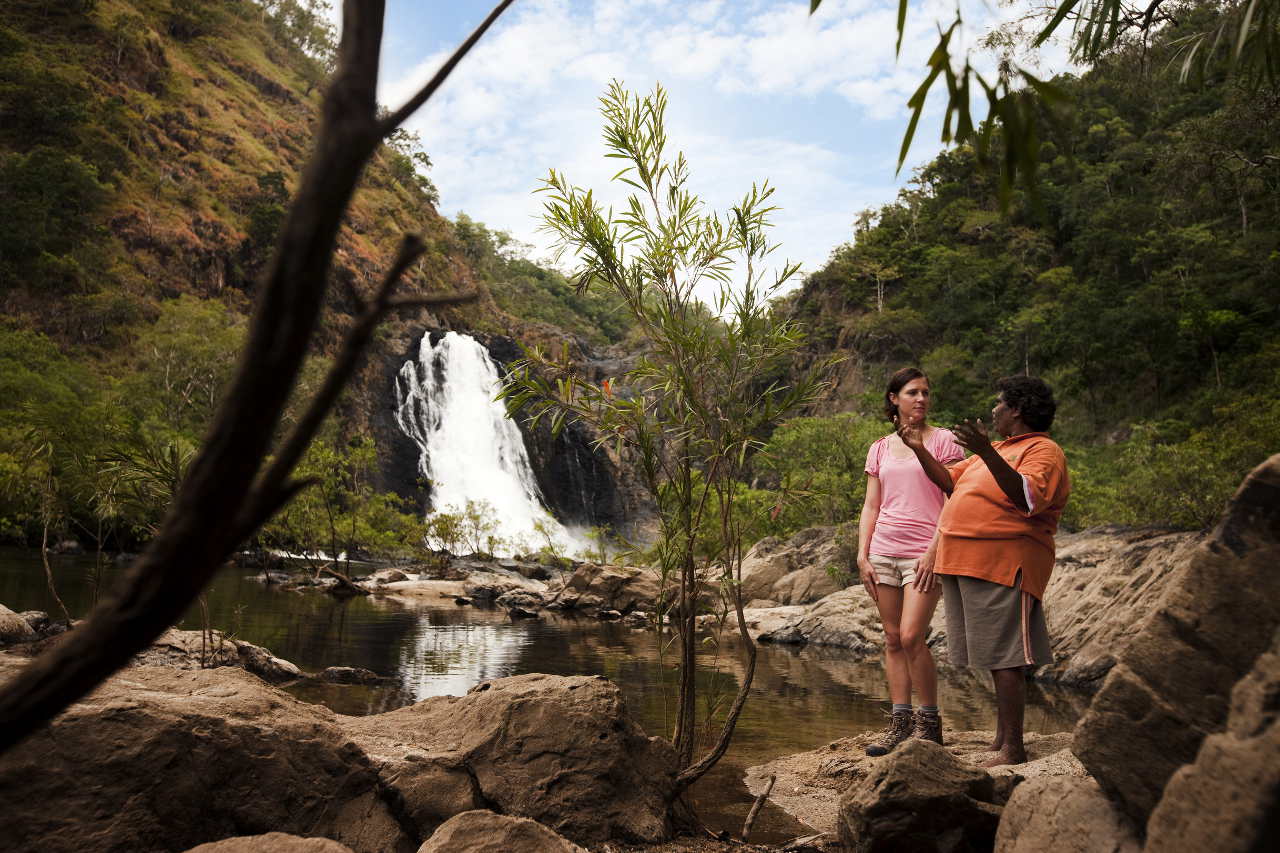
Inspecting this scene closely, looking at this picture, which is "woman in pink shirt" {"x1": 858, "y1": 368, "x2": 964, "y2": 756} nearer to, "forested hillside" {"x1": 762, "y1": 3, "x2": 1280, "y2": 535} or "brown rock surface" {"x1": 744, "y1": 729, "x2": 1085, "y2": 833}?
"brown rock surface" {"x1": 744, "y1": 729, "x2": 1085, "y2": 833}

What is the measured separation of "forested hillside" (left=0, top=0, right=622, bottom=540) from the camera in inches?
1157

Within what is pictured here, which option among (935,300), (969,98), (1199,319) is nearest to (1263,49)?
(969,98)

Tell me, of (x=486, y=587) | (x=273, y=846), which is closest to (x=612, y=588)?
(x=486, y=587)

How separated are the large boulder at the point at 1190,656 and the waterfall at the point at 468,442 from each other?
37.0 m

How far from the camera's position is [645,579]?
70.8 ft

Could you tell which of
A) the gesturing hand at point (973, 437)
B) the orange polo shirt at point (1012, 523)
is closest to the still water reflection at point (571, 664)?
the orange polo shirt at point (1012, 523)

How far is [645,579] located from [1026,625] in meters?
18.0

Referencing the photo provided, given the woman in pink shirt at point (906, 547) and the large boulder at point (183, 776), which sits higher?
the woman in pink shirt at point (906, 547)

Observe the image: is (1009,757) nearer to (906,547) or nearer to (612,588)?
(906,547)

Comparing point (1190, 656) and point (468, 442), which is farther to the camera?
point (468, 442)

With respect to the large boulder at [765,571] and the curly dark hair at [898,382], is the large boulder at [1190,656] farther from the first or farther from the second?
the large boulder at [765,571]

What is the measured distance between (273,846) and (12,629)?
7.39m

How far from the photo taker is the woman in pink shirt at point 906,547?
4.26 m

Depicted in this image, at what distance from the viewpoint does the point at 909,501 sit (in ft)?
14.9
